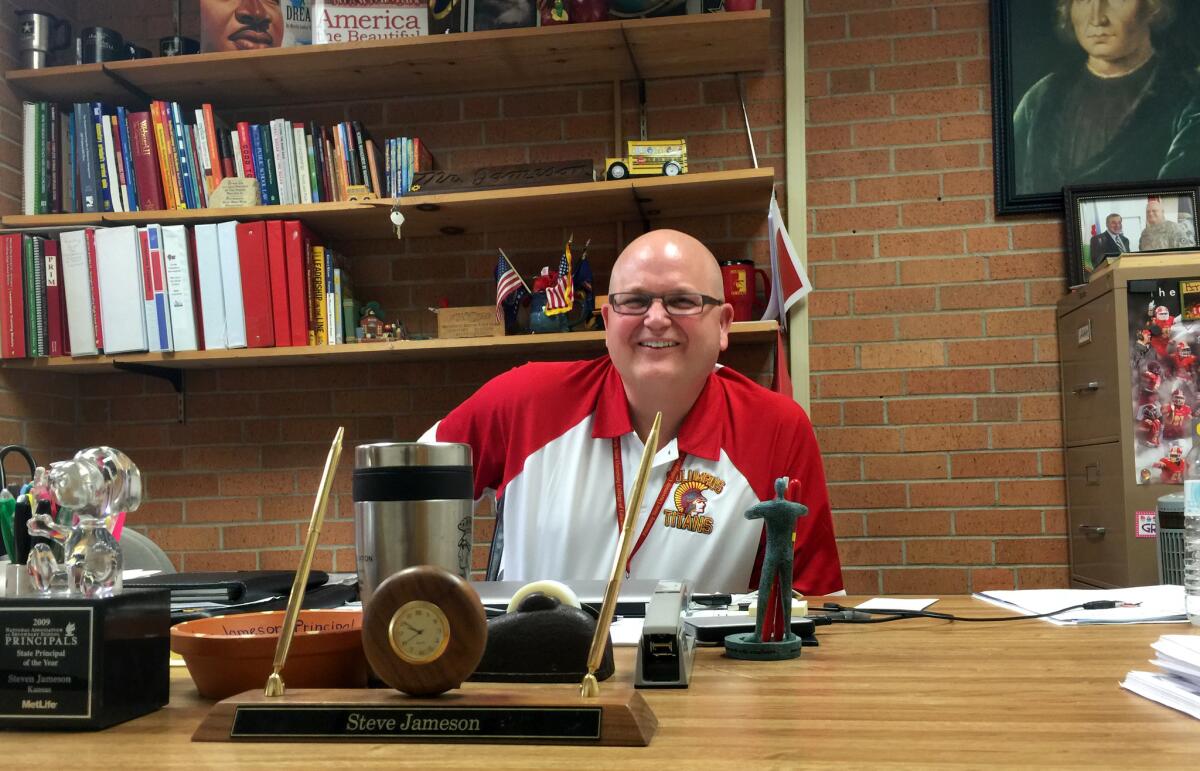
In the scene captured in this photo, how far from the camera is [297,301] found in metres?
2.84

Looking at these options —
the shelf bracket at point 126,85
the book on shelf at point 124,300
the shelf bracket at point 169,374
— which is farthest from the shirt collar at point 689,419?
the shelf bracket at point 126,85

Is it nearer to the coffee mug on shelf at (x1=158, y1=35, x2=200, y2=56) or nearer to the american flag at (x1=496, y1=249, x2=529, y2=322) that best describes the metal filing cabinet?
the american flag at (x1=496, y1=249, x2=529, y2=322)

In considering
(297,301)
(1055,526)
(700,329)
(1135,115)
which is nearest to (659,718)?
(700,329)

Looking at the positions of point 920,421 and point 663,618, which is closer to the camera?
point 663,618

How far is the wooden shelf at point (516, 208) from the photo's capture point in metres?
2.75

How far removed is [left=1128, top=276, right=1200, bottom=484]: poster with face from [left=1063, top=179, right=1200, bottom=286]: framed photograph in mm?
437

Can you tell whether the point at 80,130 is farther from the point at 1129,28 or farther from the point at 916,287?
the point at 1129,28

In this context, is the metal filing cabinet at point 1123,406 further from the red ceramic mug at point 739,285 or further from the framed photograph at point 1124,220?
the red ceramic mug at point 739,285

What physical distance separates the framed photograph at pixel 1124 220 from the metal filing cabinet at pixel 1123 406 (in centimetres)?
21

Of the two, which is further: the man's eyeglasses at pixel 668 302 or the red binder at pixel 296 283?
the red binder at pixel 296 283

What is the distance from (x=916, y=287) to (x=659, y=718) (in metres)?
2.53

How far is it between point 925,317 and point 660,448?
4.34 ft

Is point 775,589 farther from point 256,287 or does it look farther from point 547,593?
point 256,287

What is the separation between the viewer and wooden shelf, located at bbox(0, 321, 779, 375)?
275 centimetres
